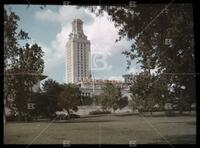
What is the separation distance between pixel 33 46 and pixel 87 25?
941 millimetres

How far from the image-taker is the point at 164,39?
347 inches

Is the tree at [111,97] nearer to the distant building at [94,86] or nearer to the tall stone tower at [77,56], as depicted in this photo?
the distant building at [94,86]

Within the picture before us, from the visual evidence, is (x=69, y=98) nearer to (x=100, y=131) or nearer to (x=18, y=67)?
(x=100, y=131)

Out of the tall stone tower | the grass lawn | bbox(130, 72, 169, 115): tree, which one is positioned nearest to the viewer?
the grass lawn

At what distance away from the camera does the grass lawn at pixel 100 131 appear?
852 centimetres

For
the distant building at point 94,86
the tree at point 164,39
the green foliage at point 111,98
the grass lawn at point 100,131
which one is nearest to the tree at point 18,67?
the grass lawn at point 100,131

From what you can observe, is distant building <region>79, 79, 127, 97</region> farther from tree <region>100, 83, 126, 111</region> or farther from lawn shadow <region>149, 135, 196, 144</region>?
lawn shadow <region>149, 135, 196, 144</region>

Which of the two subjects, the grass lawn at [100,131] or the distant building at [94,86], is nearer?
the grass lawn at [100,131]

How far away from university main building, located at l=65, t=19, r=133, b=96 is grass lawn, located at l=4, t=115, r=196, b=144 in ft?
1.68

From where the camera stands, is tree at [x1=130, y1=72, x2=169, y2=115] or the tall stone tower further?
tree at [x1=130, y1=72, x2=169, y2=115]

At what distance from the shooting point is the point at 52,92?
8.60 meters

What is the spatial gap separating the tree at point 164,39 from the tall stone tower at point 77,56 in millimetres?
572

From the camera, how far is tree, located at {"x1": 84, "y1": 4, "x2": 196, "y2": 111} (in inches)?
342

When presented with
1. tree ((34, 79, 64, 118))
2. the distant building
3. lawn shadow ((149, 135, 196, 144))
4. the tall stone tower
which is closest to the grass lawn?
lawn shadow ((149, 135, 196, 144))
